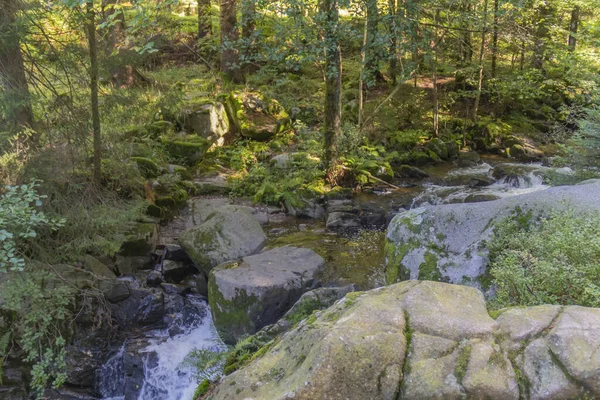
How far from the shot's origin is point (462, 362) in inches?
105

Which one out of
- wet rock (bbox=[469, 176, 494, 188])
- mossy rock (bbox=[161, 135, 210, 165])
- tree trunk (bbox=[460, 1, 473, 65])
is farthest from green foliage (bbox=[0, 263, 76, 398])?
tree trunk (bbox=[460, 1, 473, 65])

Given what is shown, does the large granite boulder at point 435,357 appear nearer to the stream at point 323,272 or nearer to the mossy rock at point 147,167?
the stream at point 323,272

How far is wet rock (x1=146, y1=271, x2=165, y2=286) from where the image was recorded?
7.82m

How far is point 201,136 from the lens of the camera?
13.4 m

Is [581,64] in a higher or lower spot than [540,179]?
higher

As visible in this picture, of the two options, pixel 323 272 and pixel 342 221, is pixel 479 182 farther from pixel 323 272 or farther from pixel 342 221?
pixel 323 272

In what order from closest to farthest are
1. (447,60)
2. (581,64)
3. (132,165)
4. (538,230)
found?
(538,230) → (132,165) → (581,64) → (447,60)

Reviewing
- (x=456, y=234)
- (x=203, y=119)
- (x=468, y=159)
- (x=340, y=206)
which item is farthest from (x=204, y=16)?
(x=456, y=234)

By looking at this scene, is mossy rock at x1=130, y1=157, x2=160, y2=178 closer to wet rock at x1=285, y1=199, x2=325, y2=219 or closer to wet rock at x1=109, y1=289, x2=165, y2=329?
wet rock at x1=285, y1=199, x2=325, y2=219

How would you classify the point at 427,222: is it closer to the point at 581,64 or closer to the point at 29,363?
the point at 29,363

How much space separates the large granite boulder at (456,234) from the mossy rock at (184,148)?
8.07m

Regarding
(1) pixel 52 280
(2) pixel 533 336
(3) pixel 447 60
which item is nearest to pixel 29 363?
(1) pixel 52 280

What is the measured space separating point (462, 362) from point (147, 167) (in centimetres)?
949

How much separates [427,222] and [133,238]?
5333 mm
